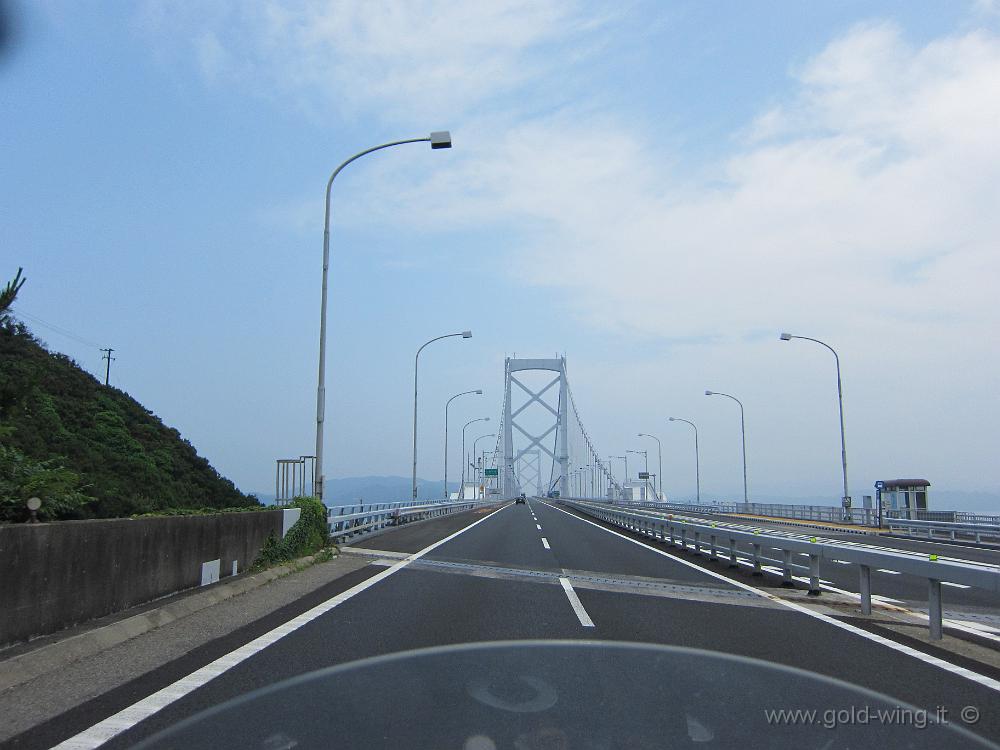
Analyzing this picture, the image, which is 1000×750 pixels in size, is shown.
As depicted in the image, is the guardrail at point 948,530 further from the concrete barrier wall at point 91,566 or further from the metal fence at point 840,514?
the concrete barrier wall at point 91,566

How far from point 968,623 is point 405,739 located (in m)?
8.44

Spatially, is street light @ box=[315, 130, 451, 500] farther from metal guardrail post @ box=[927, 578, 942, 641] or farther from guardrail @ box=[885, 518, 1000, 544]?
guardrail @ box=[885, 518, 1000, 544]

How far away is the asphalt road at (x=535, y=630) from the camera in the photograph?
503cm

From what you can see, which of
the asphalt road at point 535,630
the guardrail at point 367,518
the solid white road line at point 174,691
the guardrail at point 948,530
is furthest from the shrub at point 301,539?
the guardrail at point 948,530

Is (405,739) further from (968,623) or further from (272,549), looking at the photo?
(272,549)

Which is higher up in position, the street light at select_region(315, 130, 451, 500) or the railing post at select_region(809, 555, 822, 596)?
the street light at select_region(315, 130, 451, 500)

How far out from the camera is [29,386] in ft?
31.9

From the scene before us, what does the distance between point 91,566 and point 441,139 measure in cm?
1128

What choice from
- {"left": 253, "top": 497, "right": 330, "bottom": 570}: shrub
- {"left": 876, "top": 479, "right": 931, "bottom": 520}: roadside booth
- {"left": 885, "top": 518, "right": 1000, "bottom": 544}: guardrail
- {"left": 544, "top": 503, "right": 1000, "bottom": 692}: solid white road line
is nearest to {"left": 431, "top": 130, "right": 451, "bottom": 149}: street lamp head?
{"left": 253, "top": 497, "right": 330, "bottom": 570}: shrub

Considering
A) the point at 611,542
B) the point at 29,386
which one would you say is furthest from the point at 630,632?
the point at 611,542

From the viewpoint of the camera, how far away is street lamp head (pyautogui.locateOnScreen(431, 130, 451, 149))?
15758 mm
